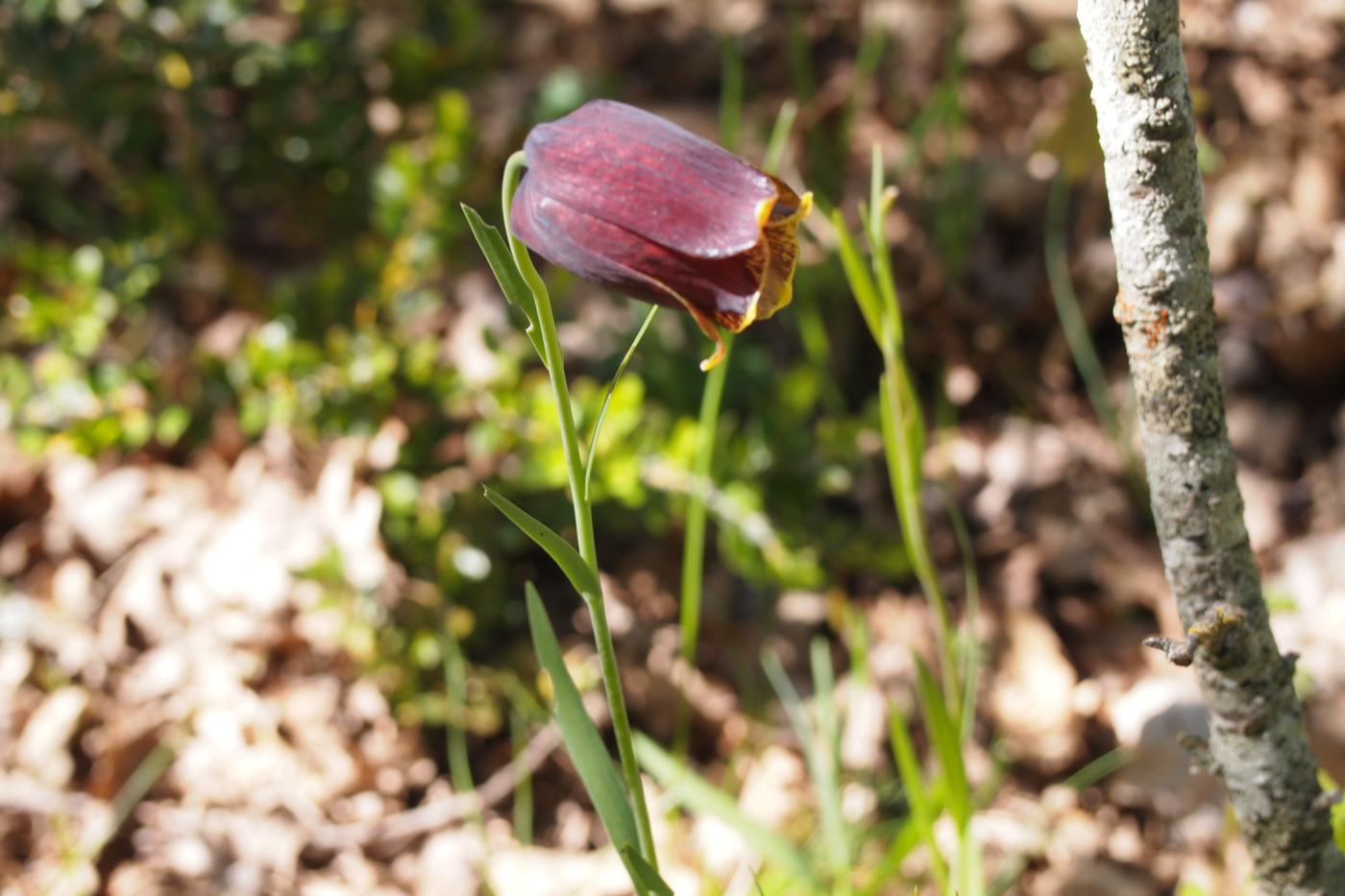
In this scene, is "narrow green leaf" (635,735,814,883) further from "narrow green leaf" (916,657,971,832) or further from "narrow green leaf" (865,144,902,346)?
"narrow green leaf" (865,144,902,346)

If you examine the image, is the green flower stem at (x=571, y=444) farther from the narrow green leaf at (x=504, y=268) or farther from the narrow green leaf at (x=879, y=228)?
the narrow green leaf at (x=879, y=228)

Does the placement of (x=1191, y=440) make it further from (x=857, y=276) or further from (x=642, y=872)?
(x=642, y=872)

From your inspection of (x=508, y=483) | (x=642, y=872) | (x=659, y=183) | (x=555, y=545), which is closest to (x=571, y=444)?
(x=555, y=545)

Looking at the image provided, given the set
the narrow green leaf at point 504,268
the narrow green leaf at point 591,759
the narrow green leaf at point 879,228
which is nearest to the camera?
the narrow green leaf at point 504,268

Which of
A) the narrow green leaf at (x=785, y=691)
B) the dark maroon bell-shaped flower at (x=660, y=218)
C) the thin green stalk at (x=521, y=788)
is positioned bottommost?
the thin green stalk at (x=521, y=788)

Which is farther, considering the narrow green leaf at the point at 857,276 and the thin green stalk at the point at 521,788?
the thin green stalk at the point at 521,788

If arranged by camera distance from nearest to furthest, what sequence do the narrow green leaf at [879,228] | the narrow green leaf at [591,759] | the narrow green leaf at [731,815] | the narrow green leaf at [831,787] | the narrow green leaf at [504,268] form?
the narrow green leaf at [504,268] → the narrow green leaf at [591,759] → the narrow green leaf at [879,228] → the narrow green leaf at [731,815] → the narrow green leaf at [831,787]

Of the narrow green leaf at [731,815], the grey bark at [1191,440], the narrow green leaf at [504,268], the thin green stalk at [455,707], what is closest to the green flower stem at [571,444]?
the narrow green leaf at [504,268]
